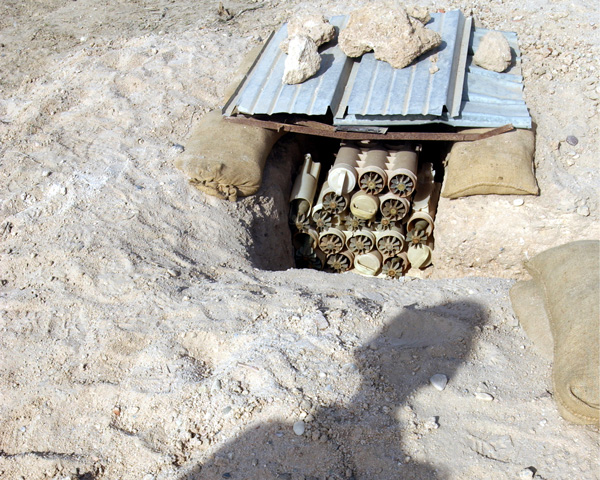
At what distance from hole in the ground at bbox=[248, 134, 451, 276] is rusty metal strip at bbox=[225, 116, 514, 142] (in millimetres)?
285

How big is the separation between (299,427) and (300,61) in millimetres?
3703

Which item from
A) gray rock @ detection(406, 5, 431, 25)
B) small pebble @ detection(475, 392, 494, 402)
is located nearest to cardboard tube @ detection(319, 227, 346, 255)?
gray rock @ detection(406, 5, 431, 25)

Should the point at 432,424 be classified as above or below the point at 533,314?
above

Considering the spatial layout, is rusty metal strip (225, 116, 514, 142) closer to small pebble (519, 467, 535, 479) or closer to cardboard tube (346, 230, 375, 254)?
cardboard tube (346, 230, 375, 254)

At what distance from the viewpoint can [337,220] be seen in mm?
5715

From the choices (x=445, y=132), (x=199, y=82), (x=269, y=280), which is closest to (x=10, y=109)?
(x=199, y=82)

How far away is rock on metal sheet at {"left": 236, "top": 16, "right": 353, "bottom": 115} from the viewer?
16.8ft

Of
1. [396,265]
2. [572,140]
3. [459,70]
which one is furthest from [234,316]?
[572,140]

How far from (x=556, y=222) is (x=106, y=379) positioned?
3978mm

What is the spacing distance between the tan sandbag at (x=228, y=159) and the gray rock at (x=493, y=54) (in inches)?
97.7

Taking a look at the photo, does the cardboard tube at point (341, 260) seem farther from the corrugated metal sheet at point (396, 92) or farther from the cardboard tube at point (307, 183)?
the corrugated metal sheet at point (396, 92)

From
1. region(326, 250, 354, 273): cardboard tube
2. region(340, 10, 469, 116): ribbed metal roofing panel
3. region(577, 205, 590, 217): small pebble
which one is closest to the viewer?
region(577, 205, 590, 217): small pebble

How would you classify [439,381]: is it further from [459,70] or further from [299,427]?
[459,70]

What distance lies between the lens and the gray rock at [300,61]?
17.3 feet
